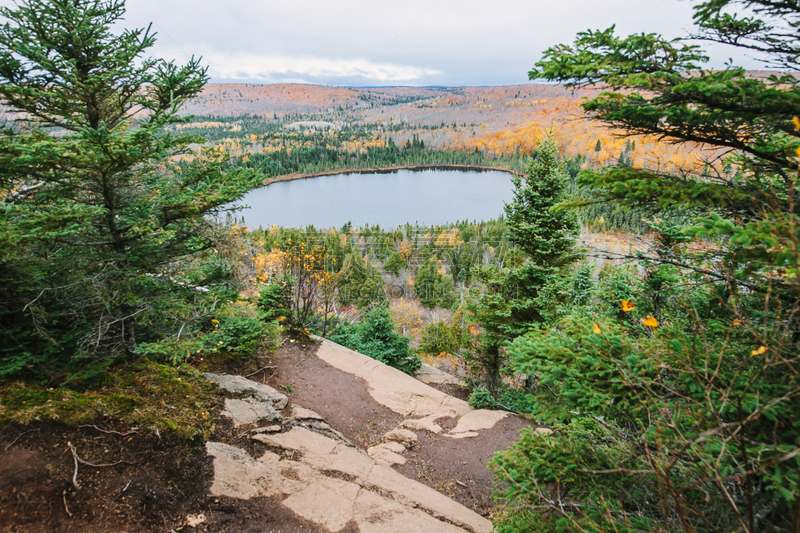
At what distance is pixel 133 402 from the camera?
483 cm

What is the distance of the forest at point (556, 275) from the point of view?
230 cm

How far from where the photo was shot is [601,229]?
7106 cm

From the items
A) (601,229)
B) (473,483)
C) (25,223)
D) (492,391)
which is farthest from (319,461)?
(601,229)

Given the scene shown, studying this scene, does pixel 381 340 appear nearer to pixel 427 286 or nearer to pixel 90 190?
pixel 90 190

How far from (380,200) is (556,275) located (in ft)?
247

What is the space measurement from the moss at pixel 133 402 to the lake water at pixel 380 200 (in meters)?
50.2

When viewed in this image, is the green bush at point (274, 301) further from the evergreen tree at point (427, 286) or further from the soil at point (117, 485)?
the evergreen tree at point (427, 286)

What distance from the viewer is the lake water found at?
68.6m

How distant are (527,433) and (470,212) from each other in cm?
7909

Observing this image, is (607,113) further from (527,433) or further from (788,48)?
(527,433)

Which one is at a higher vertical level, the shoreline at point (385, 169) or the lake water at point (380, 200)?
the shoreline at point (385, 169)

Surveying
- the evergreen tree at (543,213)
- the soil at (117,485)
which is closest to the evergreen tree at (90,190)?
the soil at (117,485)

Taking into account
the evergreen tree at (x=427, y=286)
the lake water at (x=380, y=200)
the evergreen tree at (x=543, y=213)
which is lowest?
the evergreen tree at (x=427, y=286)

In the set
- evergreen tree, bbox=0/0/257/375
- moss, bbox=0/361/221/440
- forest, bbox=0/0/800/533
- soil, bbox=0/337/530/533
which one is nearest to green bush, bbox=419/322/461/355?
forest, bbox=0/0/800/533
